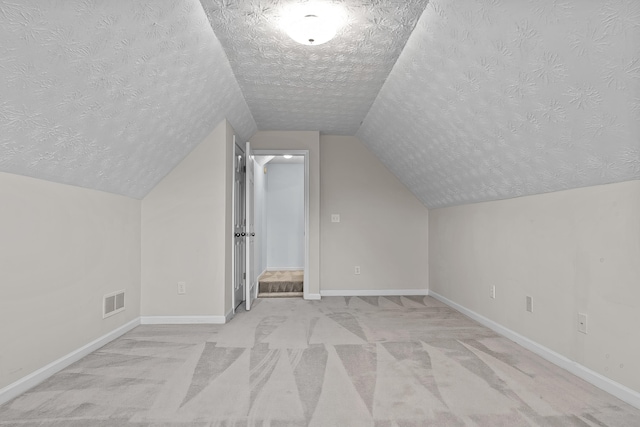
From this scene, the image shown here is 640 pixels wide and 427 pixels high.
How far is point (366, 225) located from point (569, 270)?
3.07 meters

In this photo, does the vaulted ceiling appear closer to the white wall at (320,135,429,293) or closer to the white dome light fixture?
the white dome light fixture

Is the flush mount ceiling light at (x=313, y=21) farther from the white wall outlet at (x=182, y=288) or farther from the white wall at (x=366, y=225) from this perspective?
the white wall at (x=366, y=225)

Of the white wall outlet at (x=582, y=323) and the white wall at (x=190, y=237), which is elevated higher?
the white wall at (x=190, y=237)

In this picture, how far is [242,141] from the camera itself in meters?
4.86

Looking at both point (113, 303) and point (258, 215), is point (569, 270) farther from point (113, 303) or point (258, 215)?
point (258, 215)


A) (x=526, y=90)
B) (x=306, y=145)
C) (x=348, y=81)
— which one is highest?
(x=348, y=81)

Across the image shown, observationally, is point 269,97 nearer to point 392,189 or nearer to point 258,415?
point 392,189

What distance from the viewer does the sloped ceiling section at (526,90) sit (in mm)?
1660

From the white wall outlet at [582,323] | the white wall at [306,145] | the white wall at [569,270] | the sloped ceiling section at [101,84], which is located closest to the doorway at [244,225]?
the white wall at [306,145]

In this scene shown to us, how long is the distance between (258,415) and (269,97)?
291 cm

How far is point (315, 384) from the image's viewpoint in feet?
7.81

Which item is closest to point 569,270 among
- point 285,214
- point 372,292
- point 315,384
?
point 315,384

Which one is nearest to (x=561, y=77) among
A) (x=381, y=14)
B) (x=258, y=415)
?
(x=381, y=14)

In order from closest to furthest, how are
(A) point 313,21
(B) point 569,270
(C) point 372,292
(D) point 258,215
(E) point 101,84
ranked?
(E) point 101,84 → (A) point 313,21 → (B) point 569,270 → (C) point 372,292 → (D) point 258,215
